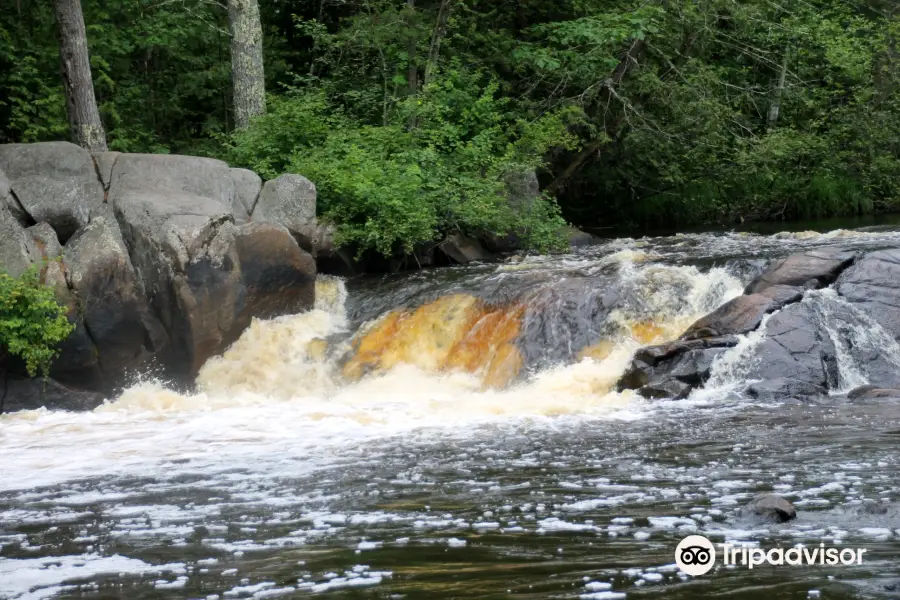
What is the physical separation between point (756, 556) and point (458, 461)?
3.05 meters

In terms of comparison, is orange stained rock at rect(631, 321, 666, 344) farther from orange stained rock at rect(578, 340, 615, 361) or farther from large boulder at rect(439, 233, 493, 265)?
large boulder at rect(439, 233, 493, 265)

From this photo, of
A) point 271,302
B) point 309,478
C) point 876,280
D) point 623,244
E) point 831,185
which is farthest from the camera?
point 831,185

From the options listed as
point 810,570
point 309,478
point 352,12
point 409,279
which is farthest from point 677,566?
point 352,12

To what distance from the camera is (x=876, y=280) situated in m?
10.9

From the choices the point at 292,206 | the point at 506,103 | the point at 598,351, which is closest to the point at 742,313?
the point at 598,351

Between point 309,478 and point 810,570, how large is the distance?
12.3 ft

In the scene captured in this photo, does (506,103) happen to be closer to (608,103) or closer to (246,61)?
(608,103)

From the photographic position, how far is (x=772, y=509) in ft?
18.0

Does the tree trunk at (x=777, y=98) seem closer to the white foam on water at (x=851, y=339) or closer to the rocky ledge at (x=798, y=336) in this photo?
the rocky ledge at (x=798, y=336)

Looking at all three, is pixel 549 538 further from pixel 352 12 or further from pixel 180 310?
pixel 352 12

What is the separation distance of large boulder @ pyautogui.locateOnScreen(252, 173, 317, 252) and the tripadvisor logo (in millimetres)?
9302

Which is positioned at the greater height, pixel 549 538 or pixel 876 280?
pixel 876 280

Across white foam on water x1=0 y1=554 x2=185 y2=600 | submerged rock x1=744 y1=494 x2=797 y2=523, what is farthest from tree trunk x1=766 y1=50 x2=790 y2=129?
white foam on water x1=0 y1=554 x2=185 y2=600

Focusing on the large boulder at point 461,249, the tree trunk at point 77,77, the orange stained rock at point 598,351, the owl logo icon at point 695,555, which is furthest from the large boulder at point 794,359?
the tree trunk at point 77,77
